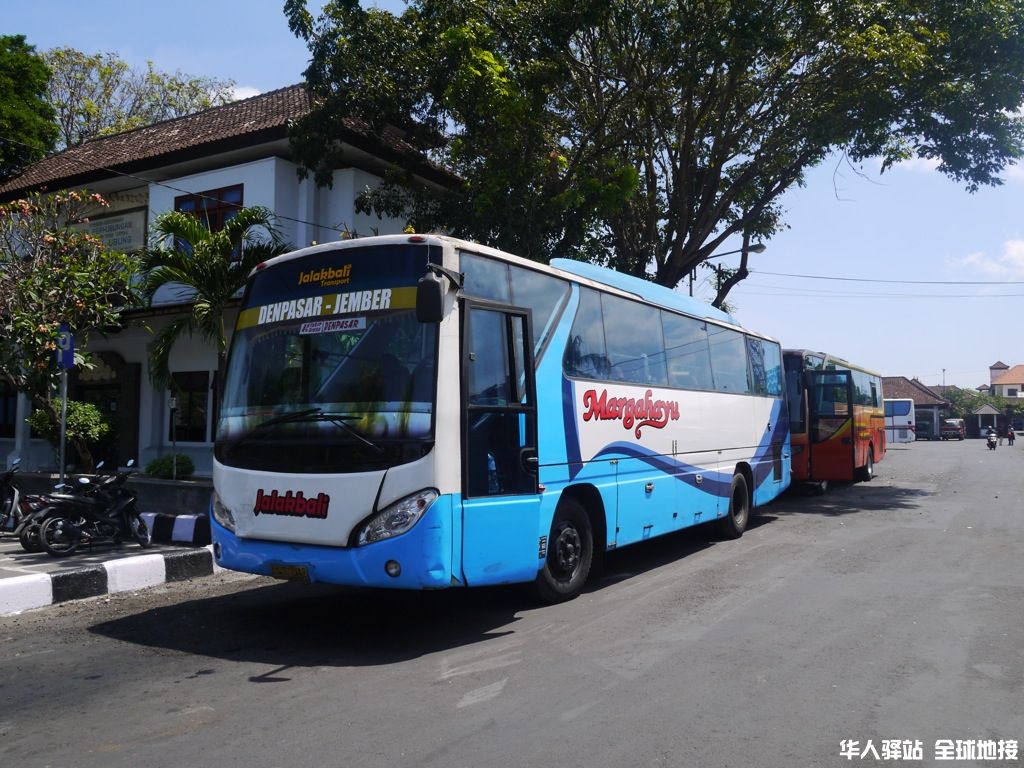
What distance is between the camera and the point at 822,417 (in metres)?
17.7

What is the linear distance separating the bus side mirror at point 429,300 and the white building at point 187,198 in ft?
36.6

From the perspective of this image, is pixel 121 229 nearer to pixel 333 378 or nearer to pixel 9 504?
pixel 9 504

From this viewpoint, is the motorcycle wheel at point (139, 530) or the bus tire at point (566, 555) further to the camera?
the motorcycle wheel at point (139, 530)

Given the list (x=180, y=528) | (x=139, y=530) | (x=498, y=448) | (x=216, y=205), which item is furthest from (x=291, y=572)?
(x=216, y=205)

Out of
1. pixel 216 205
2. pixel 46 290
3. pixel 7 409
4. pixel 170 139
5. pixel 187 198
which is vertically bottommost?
pixel 7 409

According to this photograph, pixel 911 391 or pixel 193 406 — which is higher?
pixel 911 391

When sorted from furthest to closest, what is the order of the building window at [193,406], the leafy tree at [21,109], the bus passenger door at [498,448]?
the leafy tree at [21,109] → the building window at [193,406] → the bus passenger door at [498,448]

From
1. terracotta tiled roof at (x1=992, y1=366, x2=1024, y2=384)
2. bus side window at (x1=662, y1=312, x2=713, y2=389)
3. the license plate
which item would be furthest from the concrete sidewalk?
terracotta tiled roof at (x1=992, y1=366, x2=1024, y2=384)

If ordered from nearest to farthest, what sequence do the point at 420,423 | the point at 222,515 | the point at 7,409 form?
the point at 420,423, the point at 222,515, the point at 7,409

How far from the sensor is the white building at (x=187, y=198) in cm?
1764

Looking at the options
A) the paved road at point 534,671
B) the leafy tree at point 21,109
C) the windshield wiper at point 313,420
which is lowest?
the paved road at point 534,671

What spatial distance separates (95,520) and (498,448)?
648cm

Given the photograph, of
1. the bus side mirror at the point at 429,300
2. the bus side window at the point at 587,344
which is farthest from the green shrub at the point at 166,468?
the bus side mirror at the point at 429,300

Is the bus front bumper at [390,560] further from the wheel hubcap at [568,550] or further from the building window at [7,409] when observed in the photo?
the building window at [7,409]
